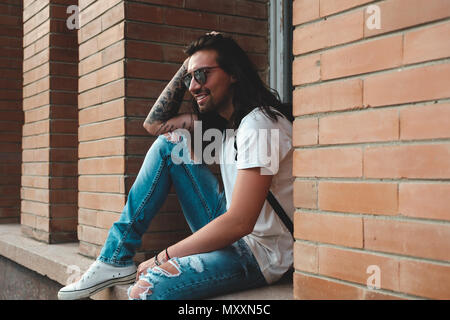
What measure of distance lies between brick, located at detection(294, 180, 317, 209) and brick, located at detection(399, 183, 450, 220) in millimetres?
331

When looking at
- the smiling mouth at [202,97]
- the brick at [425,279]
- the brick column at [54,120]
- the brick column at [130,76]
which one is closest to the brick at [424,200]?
the brick at [425,279]

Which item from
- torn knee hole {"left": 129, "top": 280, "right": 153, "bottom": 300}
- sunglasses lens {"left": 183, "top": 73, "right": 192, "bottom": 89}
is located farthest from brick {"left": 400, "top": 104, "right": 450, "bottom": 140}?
sunglasses lens {"left": 183, "top": 73, "right": 192, "bottom": 89}

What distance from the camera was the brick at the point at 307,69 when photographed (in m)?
1.74

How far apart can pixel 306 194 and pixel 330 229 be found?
151mm

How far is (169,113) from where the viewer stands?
2799 mm

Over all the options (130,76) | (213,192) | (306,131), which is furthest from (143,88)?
(306,131)

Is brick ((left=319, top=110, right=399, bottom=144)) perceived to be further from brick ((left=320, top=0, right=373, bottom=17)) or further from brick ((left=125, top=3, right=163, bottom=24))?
brick ((left=125, top=3, right=163, bottom=24))

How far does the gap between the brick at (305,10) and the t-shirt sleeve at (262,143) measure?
505 millimetres

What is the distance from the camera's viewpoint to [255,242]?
227 centimetres

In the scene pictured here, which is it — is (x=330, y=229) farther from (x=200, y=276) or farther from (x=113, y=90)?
(x=113, y=90)

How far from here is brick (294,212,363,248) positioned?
5.34 feet

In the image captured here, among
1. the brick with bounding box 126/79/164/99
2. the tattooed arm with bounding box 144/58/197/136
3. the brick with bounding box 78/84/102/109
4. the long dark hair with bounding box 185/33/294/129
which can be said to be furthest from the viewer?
the brick with bounding box 78/84/102/109
